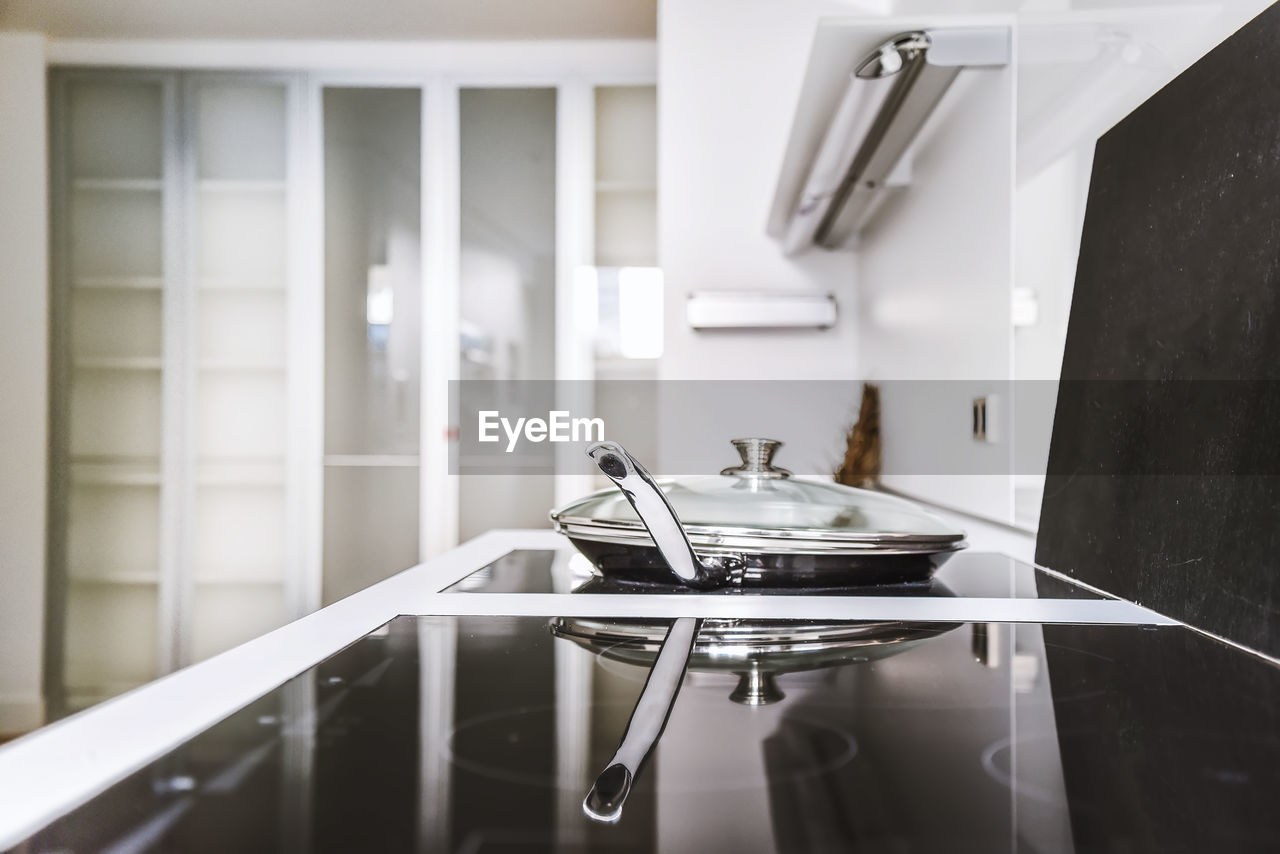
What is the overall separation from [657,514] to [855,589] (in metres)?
0.18

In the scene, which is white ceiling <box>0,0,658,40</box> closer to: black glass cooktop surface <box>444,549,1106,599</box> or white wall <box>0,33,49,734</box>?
white wall <box>0,33,49,734</box>

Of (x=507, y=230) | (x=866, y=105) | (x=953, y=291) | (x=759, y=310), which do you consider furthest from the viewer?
(x=507, y=230)

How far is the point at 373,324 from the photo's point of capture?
2.67 meters

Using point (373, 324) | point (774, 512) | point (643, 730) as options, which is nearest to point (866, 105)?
point (774, 512)

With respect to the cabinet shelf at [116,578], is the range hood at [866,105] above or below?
above

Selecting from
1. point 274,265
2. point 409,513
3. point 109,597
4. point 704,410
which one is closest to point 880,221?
point 704,410

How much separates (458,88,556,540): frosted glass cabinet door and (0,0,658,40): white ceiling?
0.21 metres

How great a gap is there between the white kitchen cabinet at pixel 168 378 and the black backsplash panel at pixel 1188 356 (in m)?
2.52

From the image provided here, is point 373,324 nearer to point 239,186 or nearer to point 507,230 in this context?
point 507,230

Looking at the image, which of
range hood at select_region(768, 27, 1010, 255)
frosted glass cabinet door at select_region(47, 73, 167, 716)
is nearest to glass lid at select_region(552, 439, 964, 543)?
range hood at select_region(768, 27, 1010, 255)

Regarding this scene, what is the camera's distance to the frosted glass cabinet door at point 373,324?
267 centimetres

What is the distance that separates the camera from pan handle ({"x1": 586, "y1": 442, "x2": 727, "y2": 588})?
55 cm

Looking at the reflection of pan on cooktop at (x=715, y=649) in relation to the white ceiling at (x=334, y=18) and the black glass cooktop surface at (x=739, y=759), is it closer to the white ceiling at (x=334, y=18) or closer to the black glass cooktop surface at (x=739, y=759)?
the black glass cooktop surface at (x=739, y=759)

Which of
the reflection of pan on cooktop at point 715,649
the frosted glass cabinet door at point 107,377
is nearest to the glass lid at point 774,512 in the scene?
the reflection of pan on cooktop at point 715,649
